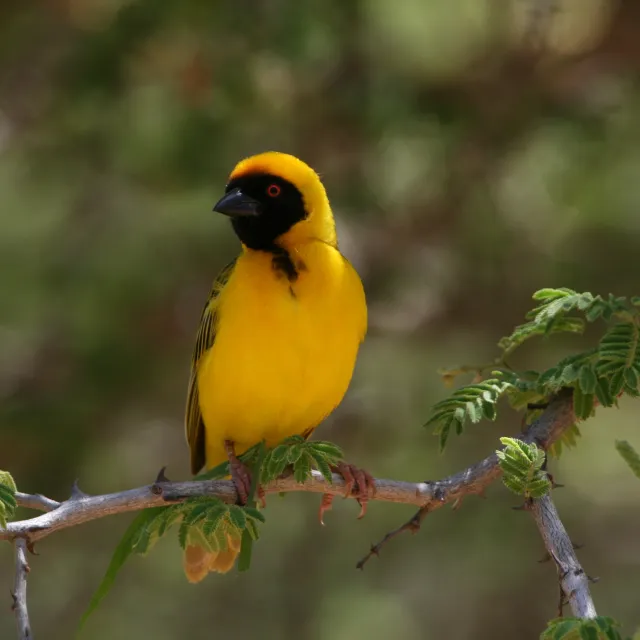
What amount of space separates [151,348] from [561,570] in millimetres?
4771

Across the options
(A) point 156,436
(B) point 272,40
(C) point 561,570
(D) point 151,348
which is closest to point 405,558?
(A) point 156,436

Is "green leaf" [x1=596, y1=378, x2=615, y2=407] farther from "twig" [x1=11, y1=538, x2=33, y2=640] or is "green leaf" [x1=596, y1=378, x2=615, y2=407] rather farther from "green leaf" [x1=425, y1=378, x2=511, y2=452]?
"twig" [x1=11, y1=538, x2=33, y2=640]

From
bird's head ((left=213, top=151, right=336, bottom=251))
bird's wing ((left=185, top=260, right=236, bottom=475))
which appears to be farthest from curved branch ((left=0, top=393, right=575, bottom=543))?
bird's head ((left=213, top=151, right=336, bottom=251))

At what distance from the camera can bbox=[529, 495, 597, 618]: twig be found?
2.13 meters

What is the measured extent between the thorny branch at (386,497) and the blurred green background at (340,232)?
10.1 ft

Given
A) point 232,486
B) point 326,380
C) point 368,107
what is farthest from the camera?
point 368,107

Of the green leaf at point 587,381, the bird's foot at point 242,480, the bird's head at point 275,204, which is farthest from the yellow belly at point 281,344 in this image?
the green leaf at point 587,381

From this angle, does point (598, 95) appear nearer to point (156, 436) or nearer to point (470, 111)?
point (470, 111)

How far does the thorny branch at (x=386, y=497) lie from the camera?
238cm

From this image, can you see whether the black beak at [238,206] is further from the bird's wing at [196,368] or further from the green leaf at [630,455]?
the green leaf at [630,455]

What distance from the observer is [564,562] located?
7.43 feet

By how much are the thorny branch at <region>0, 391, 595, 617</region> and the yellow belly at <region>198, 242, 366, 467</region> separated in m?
0.69

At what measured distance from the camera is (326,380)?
12.1 feet

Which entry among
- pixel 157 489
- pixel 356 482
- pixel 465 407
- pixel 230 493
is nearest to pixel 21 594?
pixel 157 489
